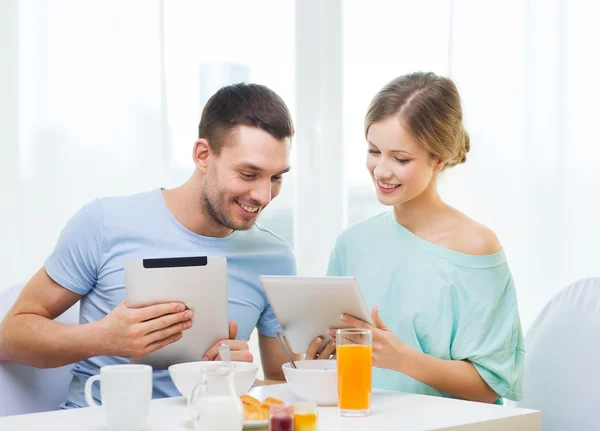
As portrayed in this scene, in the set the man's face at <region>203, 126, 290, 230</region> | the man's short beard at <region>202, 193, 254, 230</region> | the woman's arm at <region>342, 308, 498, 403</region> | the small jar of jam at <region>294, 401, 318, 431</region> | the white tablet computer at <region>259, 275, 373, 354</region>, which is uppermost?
the man's face at <region>203, 126, 290, 230</region>

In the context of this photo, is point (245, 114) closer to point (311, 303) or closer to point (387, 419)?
point (311, 303)

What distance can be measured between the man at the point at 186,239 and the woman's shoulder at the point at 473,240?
461 mm

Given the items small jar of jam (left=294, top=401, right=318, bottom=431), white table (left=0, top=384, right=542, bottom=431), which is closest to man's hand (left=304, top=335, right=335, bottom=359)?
white table (left=0, top=384, right=542, bottom=431)

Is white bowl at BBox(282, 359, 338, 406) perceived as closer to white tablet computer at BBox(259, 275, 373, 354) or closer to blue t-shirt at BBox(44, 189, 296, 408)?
white tablet computer at BBox(259, 275, 373, 354)

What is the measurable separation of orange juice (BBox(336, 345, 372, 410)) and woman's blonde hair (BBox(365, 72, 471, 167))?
71cm

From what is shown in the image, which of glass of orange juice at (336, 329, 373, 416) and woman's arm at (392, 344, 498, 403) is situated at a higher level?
glass of orange juice at (336, 329, 373, 416)

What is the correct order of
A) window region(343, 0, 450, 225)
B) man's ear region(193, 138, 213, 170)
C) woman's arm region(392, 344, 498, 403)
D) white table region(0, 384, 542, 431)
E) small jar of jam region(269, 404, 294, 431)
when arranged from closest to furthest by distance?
small jar of jam region(269, 404, 294, 431), white table region(0, 384, 542, 431), woman's arm region(392, 344, 498, 403), man's ear region(193, 138, 213, 170), window region(343, 0, 450, 225)

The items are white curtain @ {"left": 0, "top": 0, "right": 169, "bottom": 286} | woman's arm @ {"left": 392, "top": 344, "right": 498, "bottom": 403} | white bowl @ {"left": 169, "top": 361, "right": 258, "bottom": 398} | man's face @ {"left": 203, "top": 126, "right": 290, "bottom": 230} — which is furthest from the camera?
white curtain @ {"left": 0, "top": 0, "right": 169, "bottom": 286}

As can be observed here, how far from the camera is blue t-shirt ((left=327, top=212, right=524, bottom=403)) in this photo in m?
1.89

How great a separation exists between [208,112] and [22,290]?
65 centimetres

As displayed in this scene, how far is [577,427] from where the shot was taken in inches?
76.9

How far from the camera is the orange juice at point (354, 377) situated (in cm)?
138

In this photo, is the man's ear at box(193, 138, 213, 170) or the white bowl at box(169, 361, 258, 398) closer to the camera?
the white bowl at box(169, 361, 258, 398)

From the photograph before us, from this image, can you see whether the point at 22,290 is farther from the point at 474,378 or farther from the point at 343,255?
the point at 474,378
